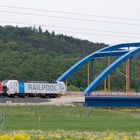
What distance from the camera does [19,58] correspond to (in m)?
120

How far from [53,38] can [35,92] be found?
94628 mm

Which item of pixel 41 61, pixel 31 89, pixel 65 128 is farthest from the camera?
pixel 41 61

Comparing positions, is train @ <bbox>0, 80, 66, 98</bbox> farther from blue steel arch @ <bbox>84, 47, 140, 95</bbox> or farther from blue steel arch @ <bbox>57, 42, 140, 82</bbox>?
blue steel arch @ <bbox>57, 42, 140, 82</bbox>

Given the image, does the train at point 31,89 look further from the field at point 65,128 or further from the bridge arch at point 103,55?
the field at point 65,128

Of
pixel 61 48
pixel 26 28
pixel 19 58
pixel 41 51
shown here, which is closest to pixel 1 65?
pixel 19 58

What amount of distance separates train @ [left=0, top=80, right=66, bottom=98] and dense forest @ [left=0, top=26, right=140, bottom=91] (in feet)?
42.1

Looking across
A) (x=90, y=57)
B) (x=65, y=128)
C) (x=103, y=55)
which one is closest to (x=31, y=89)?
(x=90, y=57)

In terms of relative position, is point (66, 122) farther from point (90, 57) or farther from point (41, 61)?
point (41, 61)

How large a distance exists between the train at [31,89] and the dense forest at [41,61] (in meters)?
12.8

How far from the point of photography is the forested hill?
166m

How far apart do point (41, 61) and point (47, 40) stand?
62.0 m

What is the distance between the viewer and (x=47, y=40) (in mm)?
175500

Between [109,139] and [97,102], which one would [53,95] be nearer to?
[97,102]

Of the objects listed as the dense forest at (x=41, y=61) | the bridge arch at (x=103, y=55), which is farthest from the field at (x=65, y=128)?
the dense forest at (x=41, y=61)
